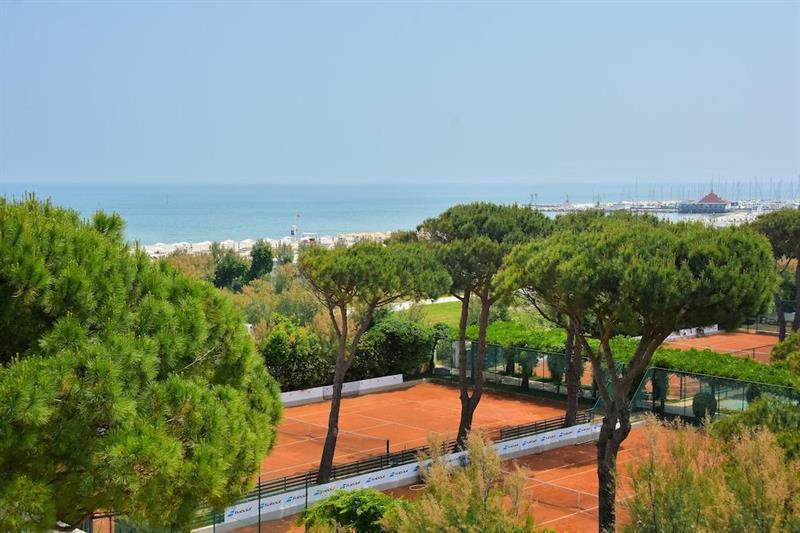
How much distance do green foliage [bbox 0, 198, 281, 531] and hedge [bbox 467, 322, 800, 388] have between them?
20.0 meters

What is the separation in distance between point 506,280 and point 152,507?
1292 centimetres

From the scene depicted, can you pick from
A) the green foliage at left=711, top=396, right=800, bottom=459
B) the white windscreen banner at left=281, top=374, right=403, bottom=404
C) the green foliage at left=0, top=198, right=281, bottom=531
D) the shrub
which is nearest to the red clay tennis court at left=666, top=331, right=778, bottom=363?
the white windscreen banner at left=281, top=374, right=403, bottom=404

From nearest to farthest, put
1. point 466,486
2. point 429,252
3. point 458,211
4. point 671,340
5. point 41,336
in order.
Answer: point 41,336 → point 466,486 → point 429,252 → point 458,211 → point 671,340

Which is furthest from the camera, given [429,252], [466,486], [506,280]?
[429,252]

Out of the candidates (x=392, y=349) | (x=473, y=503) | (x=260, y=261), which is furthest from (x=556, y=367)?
(x=260, y=261)

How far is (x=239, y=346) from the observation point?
10.1 m

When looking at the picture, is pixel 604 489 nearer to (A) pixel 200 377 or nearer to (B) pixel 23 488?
(A) pixel 200 377

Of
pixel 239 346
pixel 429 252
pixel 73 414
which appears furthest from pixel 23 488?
pixel 429 252

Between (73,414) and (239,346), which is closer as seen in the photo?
(73,414)

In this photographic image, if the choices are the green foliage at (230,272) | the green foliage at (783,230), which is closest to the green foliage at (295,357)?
the green foliage at (783,230)

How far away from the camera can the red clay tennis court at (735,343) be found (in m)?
42.1

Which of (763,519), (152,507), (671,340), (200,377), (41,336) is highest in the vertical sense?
(41,336)

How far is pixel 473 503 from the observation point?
1126 cm

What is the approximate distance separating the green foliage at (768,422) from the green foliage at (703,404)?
13955mm
